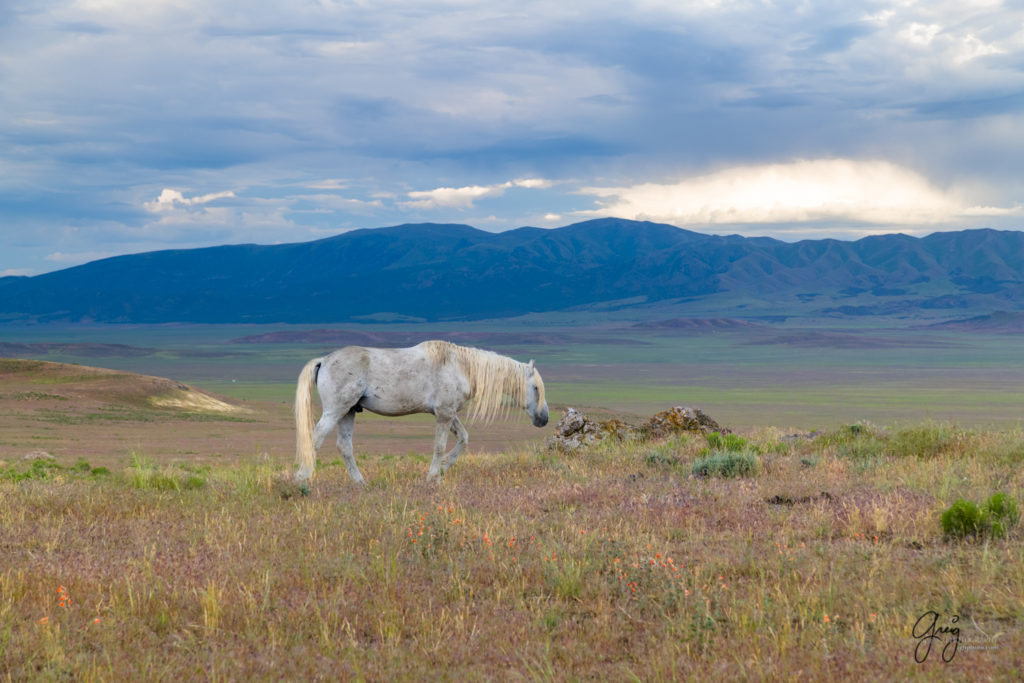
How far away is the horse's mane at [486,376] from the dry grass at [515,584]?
8.77 ft

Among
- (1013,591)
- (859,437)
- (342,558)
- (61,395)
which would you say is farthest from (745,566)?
(61,395)

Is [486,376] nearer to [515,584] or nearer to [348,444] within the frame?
[348,444]

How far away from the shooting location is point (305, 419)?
1253 cm

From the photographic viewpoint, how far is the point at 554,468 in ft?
43.3

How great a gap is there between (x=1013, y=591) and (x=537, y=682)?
3.42 metres

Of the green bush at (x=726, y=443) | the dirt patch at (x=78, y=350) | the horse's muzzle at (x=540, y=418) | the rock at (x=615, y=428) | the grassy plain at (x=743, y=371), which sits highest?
the horse's muzzle at (x=540, y=418)

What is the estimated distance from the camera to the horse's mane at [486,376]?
12.9 metres

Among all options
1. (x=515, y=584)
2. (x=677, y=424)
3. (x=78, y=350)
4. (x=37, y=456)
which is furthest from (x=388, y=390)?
(x=78, y=350)

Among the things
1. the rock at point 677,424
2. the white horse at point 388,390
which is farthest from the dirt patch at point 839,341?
the white horse at point 388,390

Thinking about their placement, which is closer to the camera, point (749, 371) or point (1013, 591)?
point (1013, 591)

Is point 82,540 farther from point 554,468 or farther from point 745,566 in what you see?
point 554,468

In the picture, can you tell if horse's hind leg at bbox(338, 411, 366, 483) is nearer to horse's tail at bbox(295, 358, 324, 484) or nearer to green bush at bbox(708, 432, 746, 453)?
horse's tail at bbox(295, 358, 324, 484)

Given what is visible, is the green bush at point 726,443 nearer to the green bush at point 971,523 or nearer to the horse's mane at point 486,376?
the horse's mane at point 486,376

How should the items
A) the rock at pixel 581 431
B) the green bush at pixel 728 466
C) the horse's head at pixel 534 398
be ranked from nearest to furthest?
1. the green bush at pixel 728 466
2. the horse's head at pixel 534 398
3. the rock at pixel 581 431
